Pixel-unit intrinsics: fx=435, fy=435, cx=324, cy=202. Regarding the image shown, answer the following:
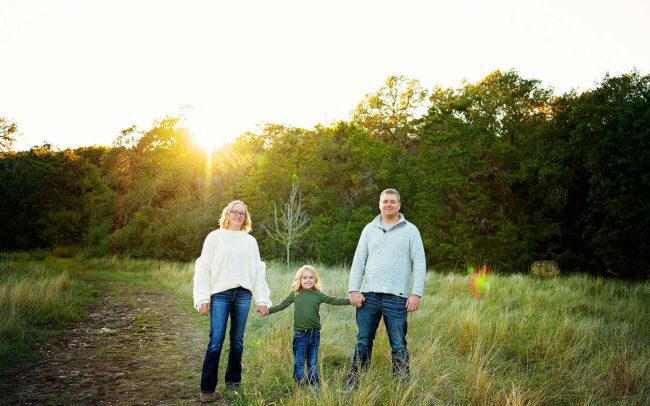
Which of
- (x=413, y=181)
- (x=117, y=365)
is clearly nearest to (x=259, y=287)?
(x=117, y=365)

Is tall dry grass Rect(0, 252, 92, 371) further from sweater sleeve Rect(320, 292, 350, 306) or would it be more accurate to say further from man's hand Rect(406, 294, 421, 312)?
man's hand Rect(406, 294, 421, 312)

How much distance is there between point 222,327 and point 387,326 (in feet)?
5.08

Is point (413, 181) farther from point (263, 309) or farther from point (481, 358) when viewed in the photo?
point (263, 309)

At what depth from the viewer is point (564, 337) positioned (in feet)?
21.4

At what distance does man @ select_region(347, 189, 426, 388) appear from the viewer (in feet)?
13.1

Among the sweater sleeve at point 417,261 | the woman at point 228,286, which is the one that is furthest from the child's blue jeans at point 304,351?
the sweater sleeve at point 417,261

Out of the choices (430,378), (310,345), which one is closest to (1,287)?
(310,345)

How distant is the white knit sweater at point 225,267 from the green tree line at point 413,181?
1732cm

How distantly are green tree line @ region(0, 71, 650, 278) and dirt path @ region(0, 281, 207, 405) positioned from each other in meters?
13.8

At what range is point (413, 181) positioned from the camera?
931 inches

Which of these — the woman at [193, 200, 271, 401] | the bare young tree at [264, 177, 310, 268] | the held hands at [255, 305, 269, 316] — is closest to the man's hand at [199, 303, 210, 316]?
the woman at [193, 200, 271, 401]

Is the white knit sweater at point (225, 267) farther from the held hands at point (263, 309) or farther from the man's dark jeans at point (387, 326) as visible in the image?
the man's dark jeans at point (387, 326)

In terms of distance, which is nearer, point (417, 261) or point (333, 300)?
point (417, 261)

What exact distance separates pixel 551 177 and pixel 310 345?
20.4 m
